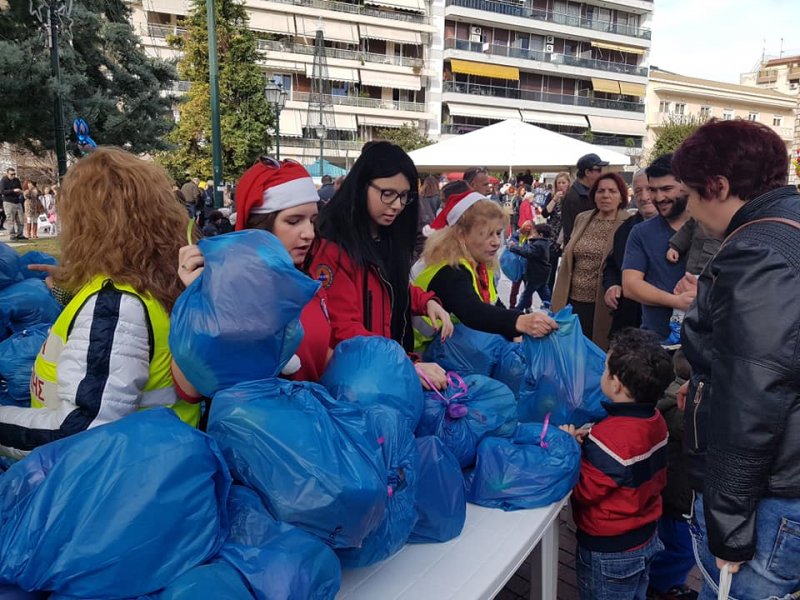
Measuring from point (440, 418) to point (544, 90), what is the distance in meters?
49.0

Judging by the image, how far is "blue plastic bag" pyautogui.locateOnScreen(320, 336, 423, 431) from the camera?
1.61 metres

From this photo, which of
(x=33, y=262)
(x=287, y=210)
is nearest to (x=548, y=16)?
(x=33, y=262)

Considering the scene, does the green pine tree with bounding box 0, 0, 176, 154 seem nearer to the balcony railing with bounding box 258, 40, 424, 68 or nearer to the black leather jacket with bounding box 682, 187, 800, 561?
the black leather jacket with bounding box 682, 187, 800, 561

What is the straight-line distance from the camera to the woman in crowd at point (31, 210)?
16453mm

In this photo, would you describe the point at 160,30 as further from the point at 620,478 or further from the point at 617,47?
the point at 620,478

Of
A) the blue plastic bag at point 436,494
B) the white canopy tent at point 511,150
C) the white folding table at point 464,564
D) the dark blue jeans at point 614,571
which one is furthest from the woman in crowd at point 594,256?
the white canopy tent at point 511,150

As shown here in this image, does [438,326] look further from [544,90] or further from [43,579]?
[544,90]

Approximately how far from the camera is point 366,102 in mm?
40250

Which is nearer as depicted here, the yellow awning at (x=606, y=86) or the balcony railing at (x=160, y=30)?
the balcony railing at (x=160, y=30)

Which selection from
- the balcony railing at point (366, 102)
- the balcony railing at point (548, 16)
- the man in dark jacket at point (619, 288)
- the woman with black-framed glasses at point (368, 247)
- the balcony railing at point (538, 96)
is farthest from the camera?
the balcony railing at point (548, 16)

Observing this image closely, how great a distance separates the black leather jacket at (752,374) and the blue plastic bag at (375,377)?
2.62 ft

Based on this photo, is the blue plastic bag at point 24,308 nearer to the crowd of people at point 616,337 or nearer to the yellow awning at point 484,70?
the crowd of people at point 616,337

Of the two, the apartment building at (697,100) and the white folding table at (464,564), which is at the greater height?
the apartment building at (697,100)

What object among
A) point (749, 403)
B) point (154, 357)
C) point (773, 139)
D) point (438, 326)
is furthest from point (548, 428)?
point (154, 357)
